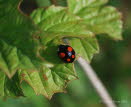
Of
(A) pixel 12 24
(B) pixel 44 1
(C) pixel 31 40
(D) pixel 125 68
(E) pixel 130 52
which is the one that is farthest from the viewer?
(E) pixel 130 52

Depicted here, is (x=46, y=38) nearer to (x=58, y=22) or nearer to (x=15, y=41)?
(x=58, y=22)

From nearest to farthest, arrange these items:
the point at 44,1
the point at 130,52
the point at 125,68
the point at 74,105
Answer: the point at 44,1
the point at 74,105
the point at 125,68
the point at 130,52

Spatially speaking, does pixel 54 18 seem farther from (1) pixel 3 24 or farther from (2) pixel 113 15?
(2) pixel 113 15

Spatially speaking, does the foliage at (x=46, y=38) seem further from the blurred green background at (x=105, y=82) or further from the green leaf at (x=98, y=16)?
the blurred green background at (x=105, y=82)

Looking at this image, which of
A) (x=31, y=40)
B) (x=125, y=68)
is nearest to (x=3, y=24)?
(x=31, y=40)

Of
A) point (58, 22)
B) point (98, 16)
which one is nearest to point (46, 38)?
point (58, 22)
